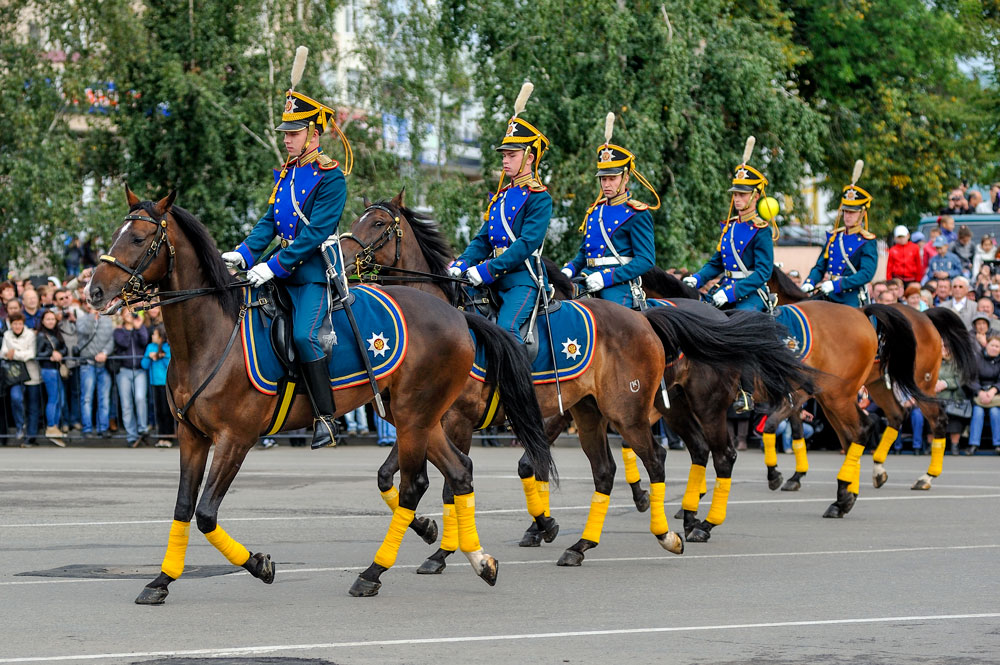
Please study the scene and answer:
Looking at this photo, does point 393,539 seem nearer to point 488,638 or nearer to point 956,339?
point 488,638

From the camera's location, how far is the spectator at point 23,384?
70.9 ft

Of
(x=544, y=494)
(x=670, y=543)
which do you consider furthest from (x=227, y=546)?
(x=670, y=543)

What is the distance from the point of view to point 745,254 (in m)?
14.6

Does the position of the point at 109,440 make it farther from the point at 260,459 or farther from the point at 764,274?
the point at 764,274

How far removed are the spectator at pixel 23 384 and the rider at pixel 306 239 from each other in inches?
503

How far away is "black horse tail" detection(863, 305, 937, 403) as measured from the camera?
51.9ft

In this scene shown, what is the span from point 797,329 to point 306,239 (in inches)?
263

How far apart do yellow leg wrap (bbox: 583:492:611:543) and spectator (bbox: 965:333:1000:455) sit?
421 inches

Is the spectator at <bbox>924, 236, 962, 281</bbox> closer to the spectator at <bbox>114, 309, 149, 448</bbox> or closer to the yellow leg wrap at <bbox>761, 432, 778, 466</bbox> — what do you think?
the yellow leg wrap at <bbox>761, 432, 778, 466</bbox>

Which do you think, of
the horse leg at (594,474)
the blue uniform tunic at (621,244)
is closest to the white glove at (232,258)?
the horse leg at (594,474)

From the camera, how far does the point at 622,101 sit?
2617 centimetres

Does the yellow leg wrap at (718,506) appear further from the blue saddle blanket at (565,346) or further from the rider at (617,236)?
the blue saddle blanket at (565,346)

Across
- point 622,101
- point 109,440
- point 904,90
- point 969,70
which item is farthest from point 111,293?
point 969,70

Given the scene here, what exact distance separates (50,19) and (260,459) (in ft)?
40.3
